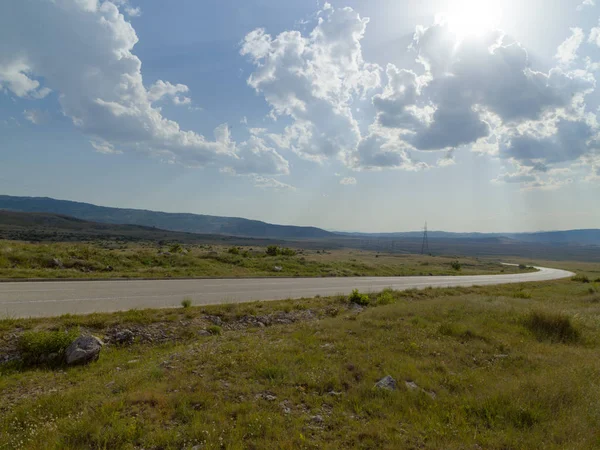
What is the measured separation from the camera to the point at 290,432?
491 centimetres

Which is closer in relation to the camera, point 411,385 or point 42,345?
point 411,385

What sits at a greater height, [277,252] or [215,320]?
[277,252]

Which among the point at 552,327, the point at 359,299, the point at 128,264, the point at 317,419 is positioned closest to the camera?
the point at 317,419

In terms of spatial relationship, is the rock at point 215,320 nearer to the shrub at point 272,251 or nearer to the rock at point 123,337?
the rock at point 123,337

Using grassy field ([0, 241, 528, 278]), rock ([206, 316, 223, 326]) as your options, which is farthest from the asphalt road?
grassy field ([0, 241, 528, 278])

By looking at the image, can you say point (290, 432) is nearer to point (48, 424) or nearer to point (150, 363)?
point (48, 424)

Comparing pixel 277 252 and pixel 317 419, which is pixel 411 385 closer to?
pixel 317 419

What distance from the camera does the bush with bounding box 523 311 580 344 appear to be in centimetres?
1048

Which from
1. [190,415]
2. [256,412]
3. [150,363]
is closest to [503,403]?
[256,412]

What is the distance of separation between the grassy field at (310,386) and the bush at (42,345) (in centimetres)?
5

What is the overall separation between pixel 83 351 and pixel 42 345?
1010 mm

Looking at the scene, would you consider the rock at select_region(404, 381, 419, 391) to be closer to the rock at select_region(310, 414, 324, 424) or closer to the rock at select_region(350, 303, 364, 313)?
the rock at select_region(310, 414, 324, 424)

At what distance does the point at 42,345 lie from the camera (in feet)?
26.4

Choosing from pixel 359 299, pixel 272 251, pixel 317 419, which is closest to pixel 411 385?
pixel 317 419
